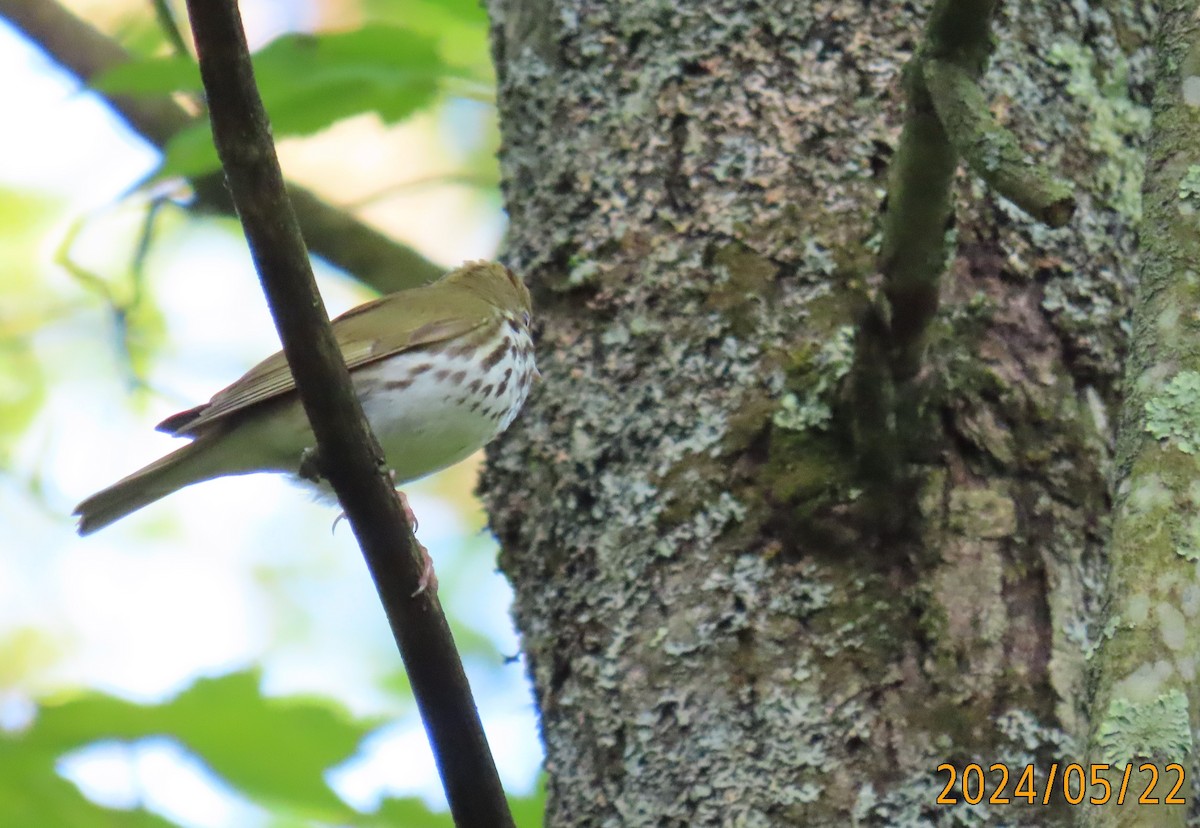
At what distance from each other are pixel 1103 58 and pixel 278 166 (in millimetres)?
1887

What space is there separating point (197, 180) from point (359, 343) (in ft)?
2.66

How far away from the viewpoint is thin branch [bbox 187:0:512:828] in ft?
5.13

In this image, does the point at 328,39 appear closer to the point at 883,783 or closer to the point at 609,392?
the point at 609,392

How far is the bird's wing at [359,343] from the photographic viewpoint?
271 cm

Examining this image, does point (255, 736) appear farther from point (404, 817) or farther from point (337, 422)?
point (337, 422)

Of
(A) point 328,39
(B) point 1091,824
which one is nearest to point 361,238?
(A) point 328,39

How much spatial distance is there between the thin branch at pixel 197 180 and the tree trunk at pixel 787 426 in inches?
24.9

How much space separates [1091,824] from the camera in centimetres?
135

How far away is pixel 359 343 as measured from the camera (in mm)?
3039

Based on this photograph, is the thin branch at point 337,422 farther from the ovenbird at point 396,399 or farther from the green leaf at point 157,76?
the green leaf at point 157,76

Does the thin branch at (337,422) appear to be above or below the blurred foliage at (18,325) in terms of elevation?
below

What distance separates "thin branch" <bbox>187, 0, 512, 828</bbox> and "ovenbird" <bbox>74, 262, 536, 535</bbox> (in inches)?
34.7

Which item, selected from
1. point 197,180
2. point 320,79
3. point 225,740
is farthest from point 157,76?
point 225,740
